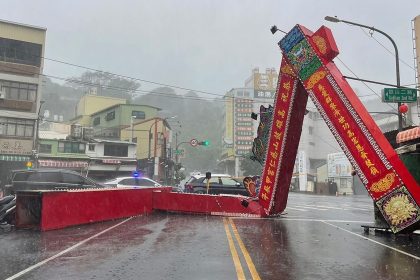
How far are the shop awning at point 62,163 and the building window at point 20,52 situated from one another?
1051cm

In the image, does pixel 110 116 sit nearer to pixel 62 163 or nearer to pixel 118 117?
pixel 118 117

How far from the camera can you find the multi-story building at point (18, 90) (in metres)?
38.8

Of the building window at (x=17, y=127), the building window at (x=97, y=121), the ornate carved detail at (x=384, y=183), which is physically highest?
the building window at (x=97, y=121)

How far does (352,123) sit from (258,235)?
4.08 m

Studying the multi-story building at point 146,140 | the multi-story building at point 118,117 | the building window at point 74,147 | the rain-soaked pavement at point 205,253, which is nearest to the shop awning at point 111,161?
the building window at point 74,147

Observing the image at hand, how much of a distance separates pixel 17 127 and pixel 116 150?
1205 cm

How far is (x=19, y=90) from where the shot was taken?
40531 mm

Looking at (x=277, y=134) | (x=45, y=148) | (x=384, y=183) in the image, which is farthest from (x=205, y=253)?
(x=45, y=148)

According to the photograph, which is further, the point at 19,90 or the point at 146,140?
the point at 146,140

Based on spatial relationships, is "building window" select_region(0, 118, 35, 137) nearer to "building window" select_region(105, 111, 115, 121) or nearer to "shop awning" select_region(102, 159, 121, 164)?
"shop awning" select_region(102, 159, 121, 164)

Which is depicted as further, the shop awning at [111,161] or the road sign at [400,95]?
the shop awning at [111,161]

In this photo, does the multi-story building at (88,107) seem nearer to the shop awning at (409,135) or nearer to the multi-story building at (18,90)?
the multi-story building at (18,90)

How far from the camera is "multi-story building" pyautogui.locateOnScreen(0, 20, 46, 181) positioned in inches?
1529

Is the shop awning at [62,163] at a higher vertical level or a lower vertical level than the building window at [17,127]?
lower
